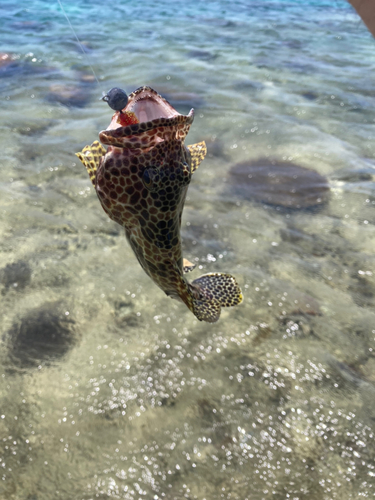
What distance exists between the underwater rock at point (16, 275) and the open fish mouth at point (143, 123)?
→ 3.86 meters

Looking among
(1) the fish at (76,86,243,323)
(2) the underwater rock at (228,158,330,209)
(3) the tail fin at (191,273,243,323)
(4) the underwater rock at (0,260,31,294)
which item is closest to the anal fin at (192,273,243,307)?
(3) the tail fin at (191,273,243,323)

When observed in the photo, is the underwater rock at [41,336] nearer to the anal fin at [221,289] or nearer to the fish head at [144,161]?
the anal fin at [221,289]

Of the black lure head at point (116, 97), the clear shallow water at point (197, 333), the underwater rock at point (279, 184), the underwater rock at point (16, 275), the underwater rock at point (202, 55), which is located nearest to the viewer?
the black lure head at point (116, 97)

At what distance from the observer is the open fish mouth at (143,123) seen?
184 centimetres

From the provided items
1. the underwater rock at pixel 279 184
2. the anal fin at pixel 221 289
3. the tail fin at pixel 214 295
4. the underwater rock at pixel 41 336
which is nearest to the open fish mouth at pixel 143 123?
the tail fin at pixel 214 295

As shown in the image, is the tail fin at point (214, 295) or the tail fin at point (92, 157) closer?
the tail fin at point (92, 157)

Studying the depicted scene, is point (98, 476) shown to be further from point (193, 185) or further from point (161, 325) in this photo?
point (193, 185)

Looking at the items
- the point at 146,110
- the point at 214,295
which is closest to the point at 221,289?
the point at 214,295

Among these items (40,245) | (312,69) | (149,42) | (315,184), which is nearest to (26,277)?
(40,245)

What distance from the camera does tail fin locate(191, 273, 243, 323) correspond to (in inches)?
112

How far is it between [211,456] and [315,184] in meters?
5.55

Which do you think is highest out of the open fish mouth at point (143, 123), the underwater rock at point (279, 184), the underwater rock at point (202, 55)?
the open fish mouth at point (143, 123)

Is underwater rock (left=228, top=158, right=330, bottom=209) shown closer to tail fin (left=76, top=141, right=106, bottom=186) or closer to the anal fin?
the anal fin

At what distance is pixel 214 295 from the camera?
119 inches
